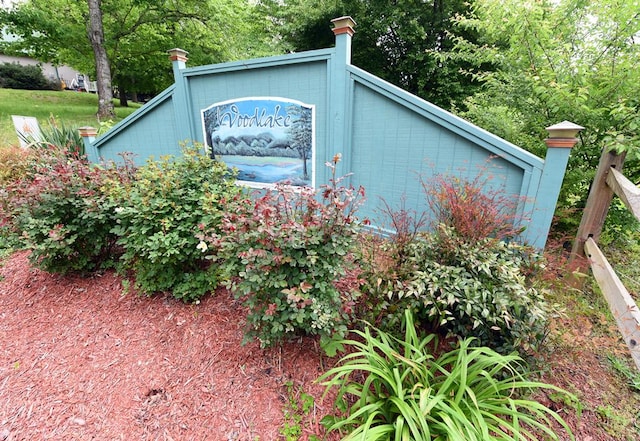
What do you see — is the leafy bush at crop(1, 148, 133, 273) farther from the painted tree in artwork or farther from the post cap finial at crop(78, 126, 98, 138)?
the post cap finial at crop(78, 126, 98, 138)

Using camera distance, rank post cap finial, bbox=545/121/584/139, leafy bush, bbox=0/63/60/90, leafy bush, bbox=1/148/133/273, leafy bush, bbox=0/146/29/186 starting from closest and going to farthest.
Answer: post cap finial, bbox=545/121/584/139 → leafy bush, bbox=1/148/133/273 → leafy bush, bbox=0/146/29/186 → leafy bush, bbox=0/63/60/90

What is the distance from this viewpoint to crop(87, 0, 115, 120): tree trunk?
27.9 ft

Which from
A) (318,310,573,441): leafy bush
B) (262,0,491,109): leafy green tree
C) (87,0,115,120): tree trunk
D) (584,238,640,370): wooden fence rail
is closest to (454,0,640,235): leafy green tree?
(584,238,640,370): wooden fence rail

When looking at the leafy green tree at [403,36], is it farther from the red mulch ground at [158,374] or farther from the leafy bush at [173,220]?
the red mulch ground at [158,374]

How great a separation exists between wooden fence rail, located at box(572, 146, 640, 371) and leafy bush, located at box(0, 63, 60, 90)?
26.8 m

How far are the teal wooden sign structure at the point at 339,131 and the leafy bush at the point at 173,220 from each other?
993 millimetres

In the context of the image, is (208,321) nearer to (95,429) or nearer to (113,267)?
(95,429)

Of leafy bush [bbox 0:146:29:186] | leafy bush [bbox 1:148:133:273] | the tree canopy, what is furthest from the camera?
the tree canopy

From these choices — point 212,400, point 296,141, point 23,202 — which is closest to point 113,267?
point 23,202

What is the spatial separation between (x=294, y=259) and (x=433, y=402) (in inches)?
39.3

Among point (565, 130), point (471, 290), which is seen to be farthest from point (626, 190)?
point (471, 290)

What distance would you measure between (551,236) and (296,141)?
10.1ft

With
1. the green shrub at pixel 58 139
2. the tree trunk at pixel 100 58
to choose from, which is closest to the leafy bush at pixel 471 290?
the green shrub at pixel 58 139

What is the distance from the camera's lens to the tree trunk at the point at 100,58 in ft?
27.9
